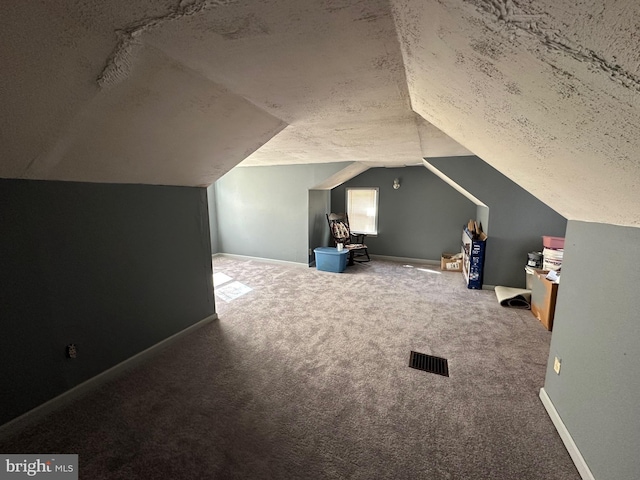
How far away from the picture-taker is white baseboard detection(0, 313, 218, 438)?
1703mm

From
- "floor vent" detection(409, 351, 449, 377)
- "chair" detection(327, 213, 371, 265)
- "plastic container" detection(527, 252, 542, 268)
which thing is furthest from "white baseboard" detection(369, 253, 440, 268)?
"floor vent" detection(409, 351, 449, 377)

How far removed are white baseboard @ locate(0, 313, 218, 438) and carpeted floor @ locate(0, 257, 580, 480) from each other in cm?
6

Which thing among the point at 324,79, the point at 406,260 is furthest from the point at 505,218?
the point at 324,79

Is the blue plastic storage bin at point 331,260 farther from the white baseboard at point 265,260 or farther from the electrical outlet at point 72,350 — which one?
the electrical outlet at point 72,350

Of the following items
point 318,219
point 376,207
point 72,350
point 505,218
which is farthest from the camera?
point 376,207

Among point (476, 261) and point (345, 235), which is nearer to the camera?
point (476, 261)

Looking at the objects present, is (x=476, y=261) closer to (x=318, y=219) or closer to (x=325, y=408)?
(x=318, y=219)

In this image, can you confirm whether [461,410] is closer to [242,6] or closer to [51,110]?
[242,6]

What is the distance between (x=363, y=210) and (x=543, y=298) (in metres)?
3.82

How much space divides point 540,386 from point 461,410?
2.46ft

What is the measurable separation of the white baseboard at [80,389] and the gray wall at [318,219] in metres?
3.14

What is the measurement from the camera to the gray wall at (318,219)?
5473 millimetres

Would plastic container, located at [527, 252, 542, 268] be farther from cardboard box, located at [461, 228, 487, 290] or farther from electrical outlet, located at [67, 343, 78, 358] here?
electrical outlet, located at [67, 343, 78, 358]

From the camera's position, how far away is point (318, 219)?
5785 mm
